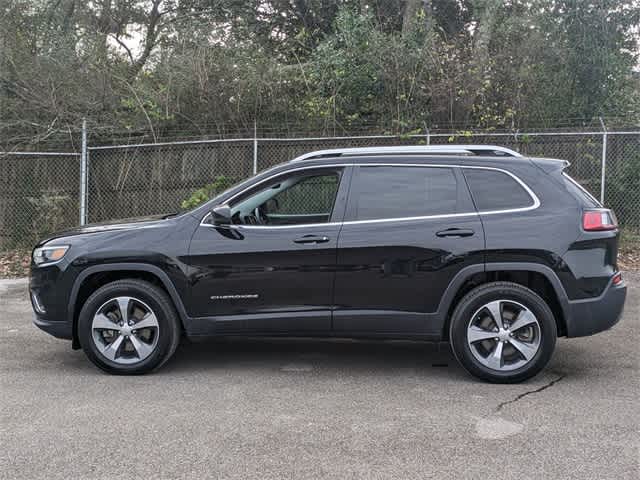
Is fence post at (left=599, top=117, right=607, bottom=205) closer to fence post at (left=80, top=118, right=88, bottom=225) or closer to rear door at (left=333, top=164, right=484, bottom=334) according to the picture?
rear door at (left=333, top=164, right=484, bottom=334)

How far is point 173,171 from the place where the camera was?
38.7 ft

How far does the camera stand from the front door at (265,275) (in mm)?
5121

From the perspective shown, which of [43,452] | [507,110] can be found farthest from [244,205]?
[507,110]

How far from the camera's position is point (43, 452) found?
369 cm

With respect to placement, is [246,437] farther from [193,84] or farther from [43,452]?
[193,84]

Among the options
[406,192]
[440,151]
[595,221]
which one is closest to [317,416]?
[406,192]

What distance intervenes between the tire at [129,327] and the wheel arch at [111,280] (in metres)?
0.09

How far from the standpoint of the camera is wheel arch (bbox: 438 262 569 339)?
195 inches

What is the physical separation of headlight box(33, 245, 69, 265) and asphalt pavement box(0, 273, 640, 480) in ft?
3.04

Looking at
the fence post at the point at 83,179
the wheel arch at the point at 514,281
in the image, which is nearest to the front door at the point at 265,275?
the wheel arch at the point at 514,281

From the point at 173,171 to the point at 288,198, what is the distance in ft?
20.7

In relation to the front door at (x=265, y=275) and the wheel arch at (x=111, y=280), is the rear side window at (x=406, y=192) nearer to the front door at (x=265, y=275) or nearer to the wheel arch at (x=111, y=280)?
the front door at (x=265, y=275)

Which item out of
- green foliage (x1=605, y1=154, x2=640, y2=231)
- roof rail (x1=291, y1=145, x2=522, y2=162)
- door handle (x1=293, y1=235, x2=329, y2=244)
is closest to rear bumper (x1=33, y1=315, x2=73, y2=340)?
door handle (x1=293, y1=235, x2=329, y2=244)

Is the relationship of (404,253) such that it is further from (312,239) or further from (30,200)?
(30,200)
